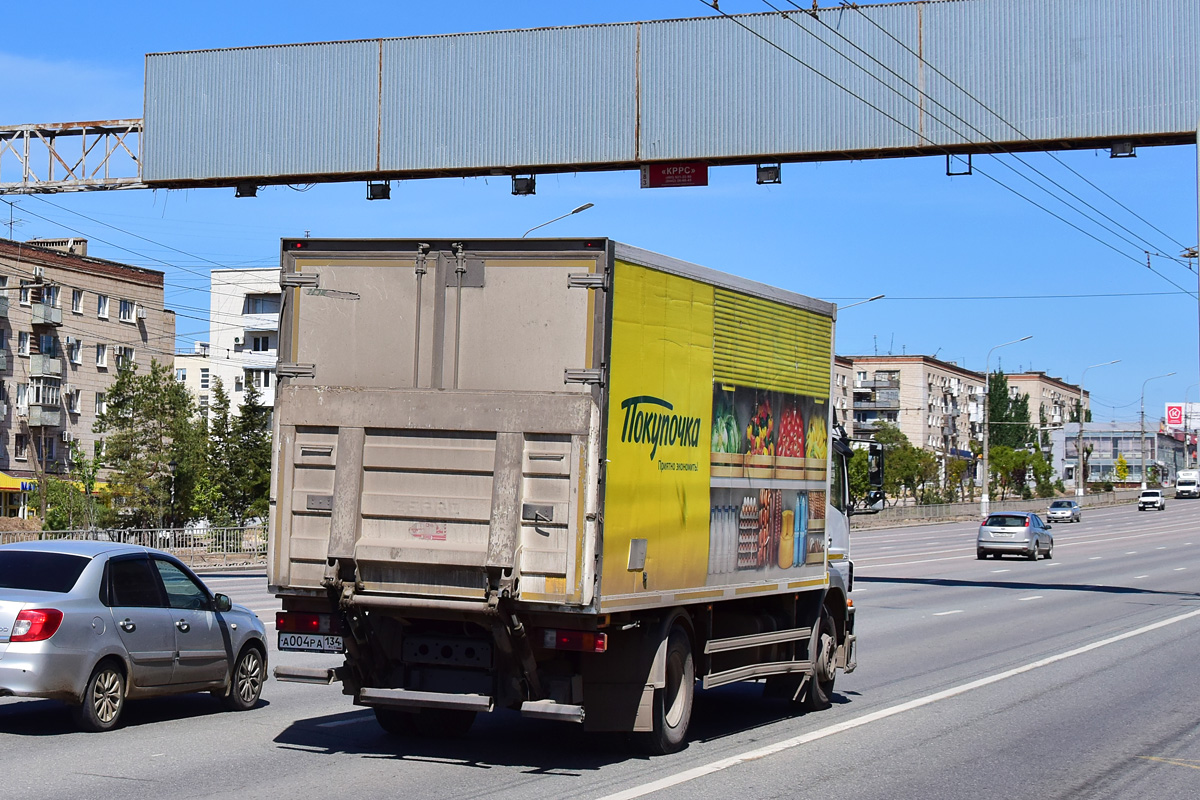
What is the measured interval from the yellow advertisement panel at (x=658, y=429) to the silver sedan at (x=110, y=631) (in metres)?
3.94

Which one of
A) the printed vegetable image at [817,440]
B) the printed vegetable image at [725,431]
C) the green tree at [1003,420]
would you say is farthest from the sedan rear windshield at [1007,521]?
the green tree at [1003,420]

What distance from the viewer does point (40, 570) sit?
417 inches

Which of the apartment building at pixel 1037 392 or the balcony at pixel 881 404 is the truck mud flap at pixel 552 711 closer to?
the balcony at pixel 881 404

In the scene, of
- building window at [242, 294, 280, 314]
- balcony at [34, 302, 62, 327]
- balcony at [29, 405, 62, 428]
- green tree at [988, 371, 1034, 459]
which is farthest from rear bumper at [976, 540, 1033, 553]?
green tree at [988, 371, 1034, 459]

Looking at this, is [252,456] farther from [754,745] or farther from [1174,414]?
[1174,414]

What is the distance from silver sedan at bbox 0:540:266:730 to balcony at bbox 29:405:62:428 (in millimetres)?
65867

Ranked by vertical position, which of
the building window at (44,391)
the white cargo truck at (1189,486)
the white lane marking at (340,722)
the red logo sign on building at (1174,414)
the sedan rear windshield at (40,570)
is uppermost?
the red logo sign on building at (1174,414)

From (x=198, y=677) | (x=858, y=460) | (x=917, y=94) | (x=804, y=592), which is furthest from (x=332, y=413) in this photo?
(x=858, y=460)

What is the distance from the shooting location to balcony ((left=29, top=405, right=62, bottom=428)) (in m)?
73.0

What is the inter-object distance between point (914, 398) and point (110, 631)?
139 metres

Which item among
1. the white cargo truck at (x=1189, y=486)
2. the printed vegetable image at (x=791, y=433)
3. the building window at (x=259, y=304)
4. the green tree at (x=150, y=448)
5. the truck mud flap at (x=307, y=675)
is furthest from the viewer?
the white cargo truck at (x=1189, y=486)

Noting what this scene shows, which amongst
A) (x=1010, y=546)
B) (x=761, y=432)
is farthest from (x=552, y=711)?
(x=1010, y=546)

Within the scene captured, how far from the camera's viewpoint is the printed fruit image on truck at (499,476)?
9008mm

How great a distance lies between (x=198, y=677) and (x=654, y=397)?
4.58 metres
